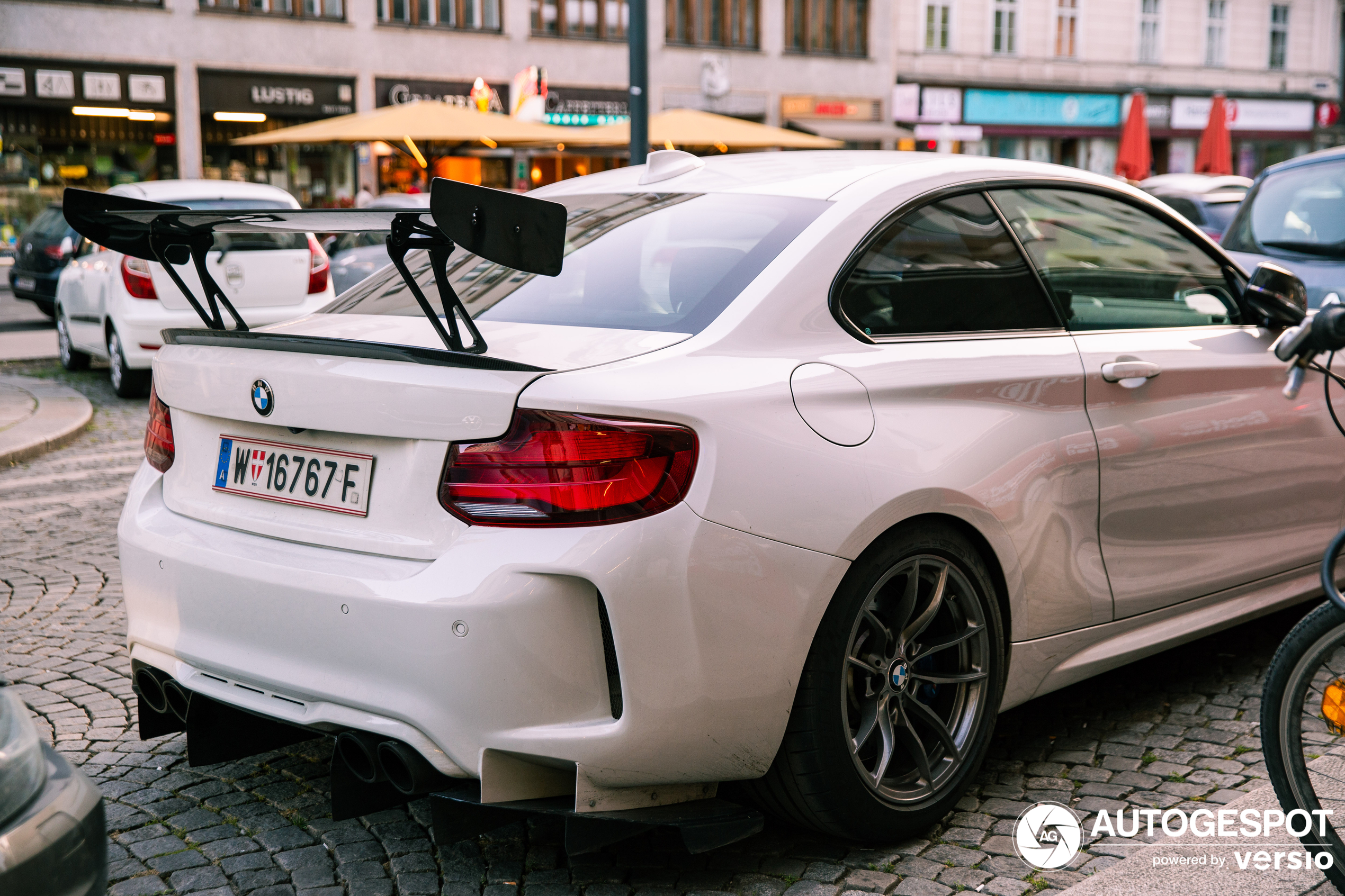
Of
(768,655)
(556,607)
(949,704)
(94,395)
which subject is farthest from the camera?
(94,395)

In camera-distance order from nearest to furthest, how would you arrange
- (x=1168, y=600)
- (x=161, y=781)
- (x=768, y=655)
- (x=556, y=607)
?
(x=556, y=607)
(x=768, y=655)
(x=161, y=781)
(x=1168, y=600)

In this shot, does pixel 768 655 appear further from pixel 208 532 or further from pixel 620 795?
pixel 208 532

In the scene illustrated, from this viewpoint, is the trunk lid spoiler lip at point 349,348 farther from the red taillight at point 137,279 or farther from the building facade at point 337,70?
the building facade at point 337,70

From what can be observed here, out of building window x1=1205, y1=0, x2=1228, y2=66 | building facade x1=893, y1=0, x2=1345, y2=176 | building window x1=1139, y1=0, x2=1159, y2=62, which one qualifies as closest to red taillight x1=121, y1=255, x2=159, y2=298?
building facade x1=893, y1=0, x2=1345, y2=176

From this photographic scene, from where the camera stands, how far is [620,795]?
2670 mm

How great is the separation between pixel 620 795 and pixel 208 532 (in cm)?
109

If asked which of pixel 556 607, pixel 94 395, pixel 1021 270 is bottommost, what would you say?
pixel 94 395

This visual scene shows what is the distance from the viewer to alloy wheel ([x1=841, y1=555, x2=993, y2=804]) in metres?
2.97

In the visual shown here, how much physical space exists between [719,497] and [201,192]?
375 inches

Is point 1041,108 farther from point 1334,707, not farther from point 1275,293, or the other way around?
point 1334,707

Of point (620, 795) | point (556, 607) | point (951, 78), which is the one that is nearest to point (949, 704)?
point (620, 795)

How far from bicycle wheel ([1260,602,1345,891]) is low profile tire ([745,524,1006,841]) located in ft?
2.21

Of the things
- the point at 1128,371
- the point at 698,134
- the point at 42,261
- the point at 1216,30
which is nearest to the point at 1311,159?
the point at 1128,371

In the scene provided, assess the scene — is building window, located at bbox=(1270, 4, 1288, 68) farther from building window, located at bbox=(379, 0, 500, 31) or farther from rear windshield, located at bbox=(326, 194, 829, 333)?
rear windshield, located at bbox=(326, 194, 829, 333)
